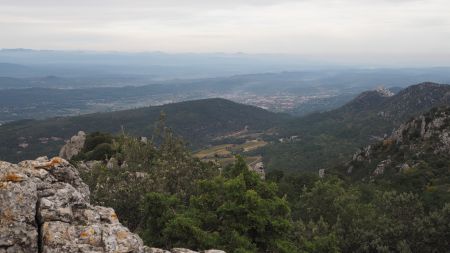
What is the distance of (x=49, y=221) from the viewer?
508 inches

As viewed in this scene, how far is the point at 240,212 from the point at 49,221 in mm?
11112

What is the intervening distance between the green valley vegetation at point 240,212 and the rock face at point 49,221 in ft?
22.7

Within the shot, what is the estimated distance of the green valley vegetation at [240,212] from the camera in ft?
70.4

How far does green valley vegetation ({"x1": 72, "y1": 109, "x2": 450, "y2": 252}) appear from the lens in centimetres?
2145

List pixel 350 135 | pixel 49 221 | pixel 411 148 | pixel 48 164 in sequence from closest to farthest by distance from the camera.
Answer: pixel 49 221
pixel 48 164
pixel 411 148
pixel 350 135

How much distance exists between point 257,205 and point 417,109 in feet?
552

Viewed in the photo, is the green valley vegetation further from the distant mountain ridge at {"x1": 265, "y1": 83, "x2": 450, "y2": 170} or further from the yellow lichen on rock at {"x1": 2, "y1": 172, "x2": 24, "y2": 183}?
the distant mountain ridge at {"x1": 265, "y1": 83, "x2": 450, "y2": 170}

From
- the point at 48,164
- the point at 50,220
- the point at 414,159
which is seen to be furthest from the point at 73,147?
the point at 50,220

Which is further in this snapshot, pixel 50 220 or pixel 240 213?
pixel 240 213

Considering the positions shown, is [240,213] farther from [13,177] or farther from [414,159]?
[414,159]

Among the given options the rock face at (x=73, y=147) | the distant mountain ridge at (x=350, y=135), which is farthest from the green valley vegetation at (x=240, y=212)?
the distant mountain ridge at (x=350, y=135)

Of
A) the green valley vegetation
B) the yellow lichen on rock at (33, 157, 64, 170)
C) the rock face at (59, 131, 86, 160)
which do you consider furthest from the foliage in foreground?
the rock face at (59, 131, 86, 160)

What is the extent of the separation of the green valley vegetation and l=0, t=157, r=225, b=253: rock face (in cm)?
691

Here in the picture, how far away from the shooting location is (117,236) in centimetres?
1276
